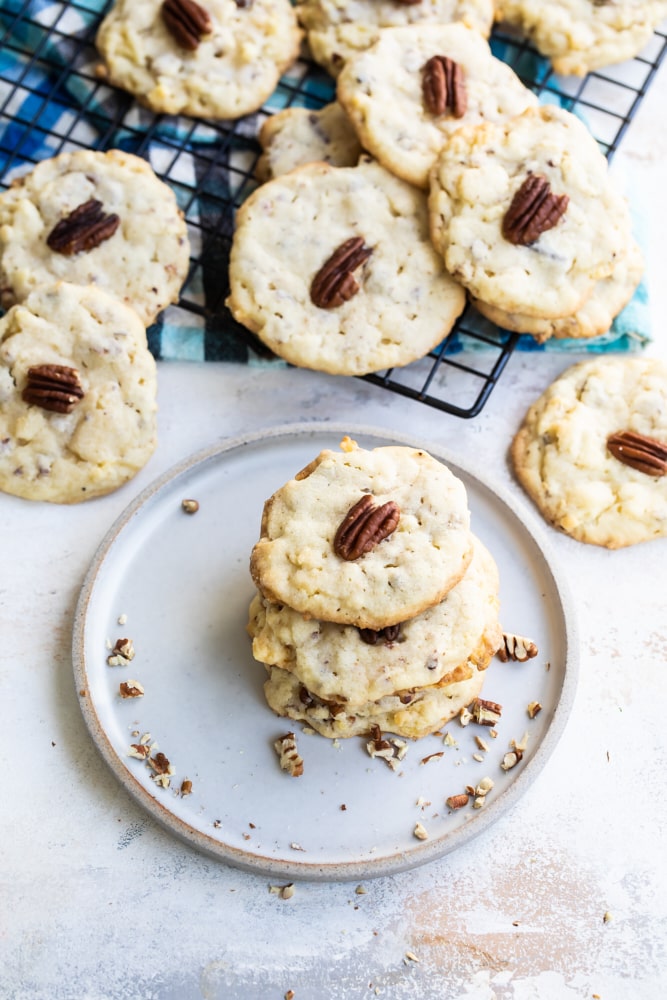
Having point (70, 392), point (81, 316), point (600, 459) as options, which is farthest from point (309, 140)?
point (600, 459)

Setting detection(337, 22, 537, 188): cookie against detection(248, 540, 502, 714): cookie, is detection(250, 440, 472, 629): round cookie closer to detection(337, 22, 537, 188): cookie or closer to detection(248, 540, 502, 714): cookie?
detection(248, 540, 502, 714): cookie

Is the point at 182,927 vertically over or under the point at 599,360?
under

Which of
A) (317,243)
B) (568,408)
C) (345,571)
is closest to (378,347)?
(317,243)

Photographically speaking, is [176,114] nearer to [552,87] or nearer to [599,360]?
[552,87]

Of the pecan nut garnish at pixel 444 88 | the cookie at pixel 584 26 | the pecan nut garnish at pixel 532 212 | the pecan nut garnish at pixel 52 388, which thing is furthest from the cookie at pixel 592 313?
the pecan nut garnish at pixel 52 388

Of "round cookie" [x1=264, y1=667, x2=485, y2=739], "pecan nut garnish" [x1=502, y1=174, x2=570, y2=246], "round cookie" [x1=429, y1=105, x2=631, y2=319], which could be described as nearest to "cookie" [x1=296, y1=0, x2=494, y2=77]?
"round cookie" [x1=429, y1=105, x2=631, y2=319]

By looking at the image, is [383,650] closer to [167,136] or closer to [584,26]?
[167,136]

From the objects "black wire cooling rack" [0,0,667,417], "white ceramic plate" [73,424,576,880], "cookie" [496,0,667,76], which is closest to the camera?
"white ceramic plate" [73,424,576,880]
